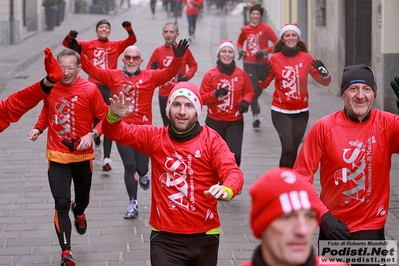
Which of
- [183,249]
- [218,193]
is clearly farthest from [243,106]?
[218,193]

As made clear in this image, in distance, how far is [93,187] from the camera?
10.1 metres

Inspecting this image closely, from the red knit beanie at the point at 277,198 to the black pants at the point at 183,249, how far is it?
7.64 ft

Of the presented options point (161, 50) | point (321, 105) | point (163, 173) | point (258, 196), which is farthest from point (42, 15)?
point (258, 196)

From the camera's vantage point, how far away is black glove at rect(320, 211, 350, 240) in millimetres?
4824

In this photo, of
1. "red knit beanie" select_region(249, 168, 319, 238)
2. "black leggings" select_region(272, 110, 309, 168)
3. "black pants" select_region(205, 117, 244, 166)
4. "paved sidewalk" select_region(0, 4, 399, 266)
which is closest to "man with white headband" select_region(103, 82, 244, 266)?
"paved sidewalk" select_region(0, 4, 399, 266)

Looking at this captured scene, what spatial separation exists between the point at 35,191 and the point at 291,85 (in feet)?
11.0

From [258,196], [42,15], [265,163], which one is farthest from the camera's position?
[42,15]

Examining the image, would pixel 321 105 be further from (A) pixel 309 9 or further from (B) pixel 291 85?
(B) pixel 291 85

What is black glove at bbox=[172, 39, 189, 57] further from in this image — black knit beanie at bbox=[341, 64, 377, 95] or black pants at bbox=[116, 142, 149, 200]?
black knit beanie at bbox=[341, 64, 377, 95]

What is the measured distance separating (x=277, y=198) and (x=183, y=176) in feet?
8.38

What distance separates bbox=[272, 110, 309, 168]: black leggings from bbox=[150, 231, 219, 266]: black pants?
3935mm

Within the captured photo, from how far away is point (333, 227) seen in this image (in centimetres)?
483

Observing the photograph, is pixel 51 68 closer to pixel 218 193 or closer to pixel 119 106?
pixel 119 106

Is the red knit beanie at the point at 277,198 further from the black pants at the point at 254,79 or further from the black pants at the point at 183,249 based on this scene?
the black pants at the point at 254,79
